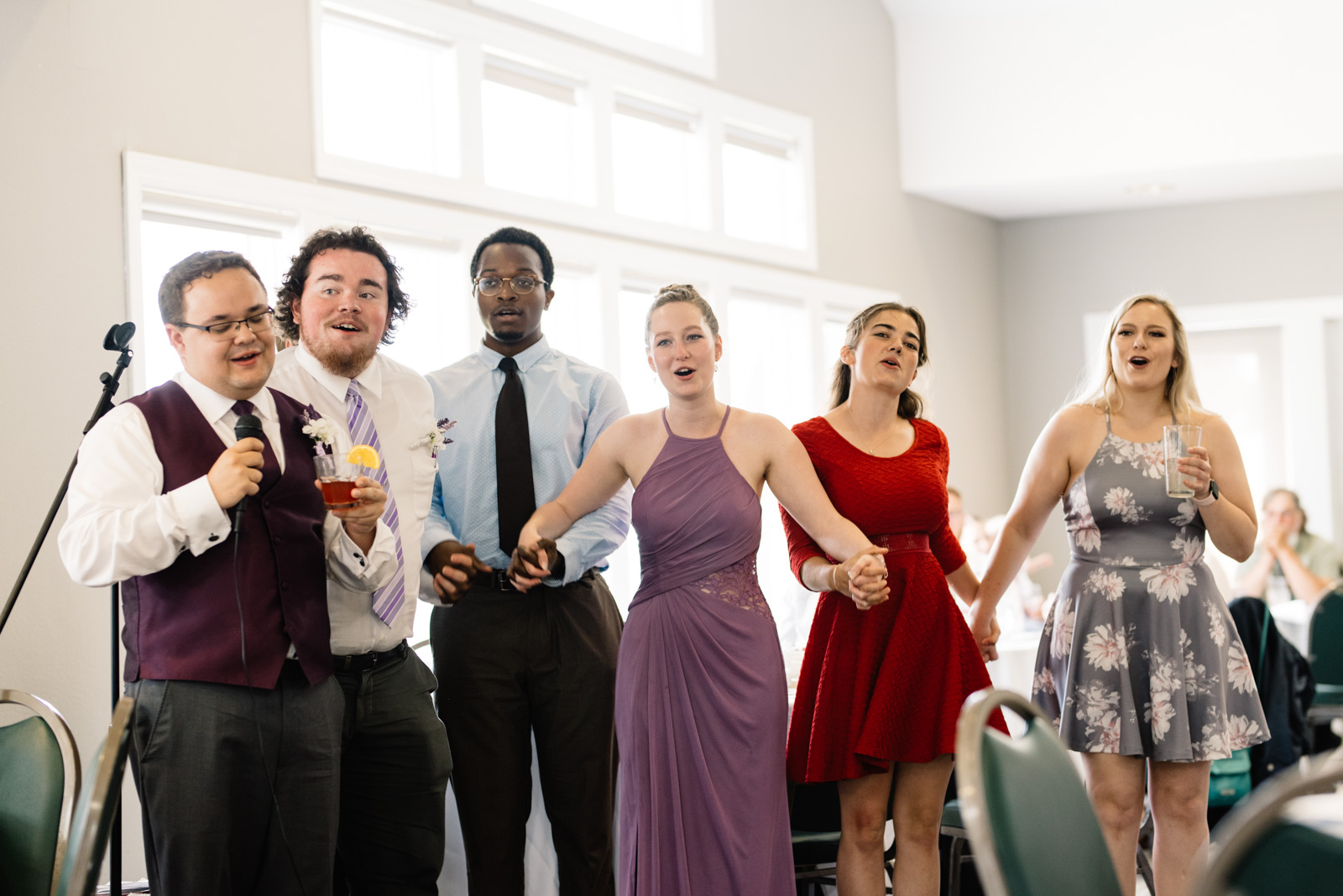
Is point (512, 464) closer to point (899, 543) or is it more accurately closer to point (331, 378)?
point (331, 378)

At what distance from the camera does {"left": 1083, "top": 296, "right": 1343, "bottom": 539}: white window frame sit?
25.7 ft

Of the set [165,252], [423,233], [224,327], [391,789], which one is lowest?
[391,789]

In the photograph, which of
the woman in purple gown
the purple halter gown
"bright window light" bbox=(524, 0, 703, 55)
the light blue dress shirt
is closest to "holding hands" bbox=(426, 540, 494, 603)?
the woman in purple gown

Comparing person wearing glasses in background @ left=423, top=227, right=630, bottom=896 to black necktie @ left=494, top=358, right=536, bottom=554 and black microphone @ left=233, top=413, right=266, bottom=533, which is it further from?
black microphone @ left=233, top=413, right=266, bottom=533

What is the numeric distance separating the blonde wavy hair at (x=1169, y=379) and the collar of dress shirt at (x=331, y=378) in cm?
179

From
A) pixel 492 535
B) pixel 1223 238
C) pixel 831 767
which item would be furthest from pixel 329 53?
pixel 1223 238

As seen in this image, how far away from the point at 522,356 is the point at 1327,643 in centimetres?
426

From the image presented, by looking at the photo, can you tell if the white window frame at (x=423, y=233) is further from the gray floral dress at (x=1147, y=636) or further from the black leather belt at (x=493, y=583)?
the black leather belt at (x=493, y=583)

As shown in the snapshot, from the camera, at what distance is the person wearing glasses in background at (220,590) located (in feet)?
6.53

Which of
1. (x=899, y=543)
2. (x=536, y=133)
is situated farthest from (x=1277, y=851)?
(x=536, y=133)

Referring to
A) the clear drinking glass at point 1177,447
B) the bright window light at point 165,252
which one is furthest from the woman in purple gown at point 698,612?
the bright window light at point 165,252

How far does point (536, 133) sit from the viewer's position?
220 inches

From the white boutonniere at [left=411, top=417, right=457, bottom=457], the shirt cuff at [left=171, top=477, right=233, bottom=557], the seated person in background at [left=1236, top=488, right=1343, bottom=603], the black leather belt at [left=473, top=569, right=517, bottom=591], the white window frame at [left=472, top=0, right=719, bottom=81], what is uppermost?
the white window frame at [left=472, top=0, right=719, bottom=81]

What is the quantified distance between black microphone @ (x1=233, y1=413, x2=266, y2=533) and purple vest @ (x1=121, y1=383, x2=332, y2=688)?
0.13ft
